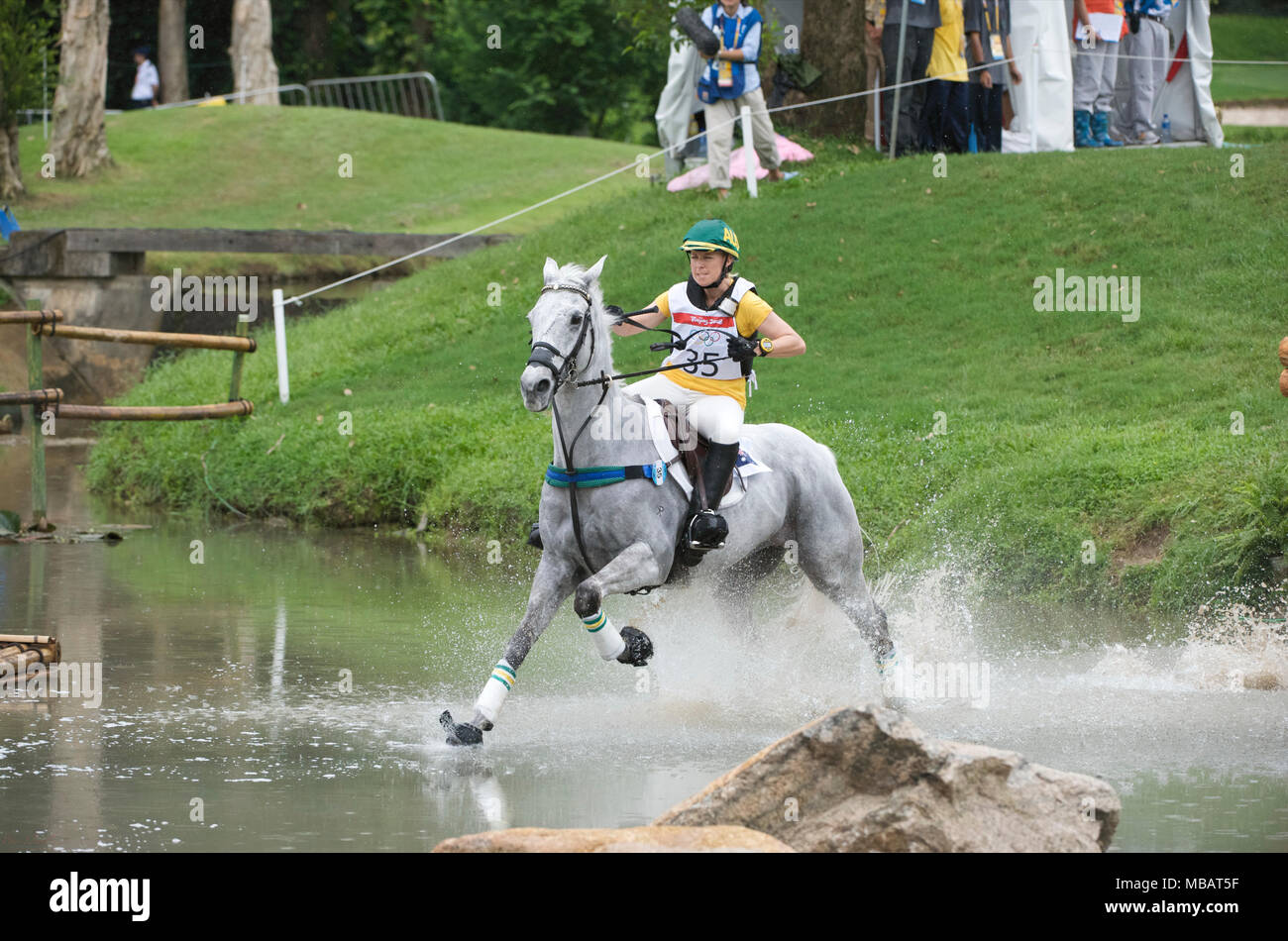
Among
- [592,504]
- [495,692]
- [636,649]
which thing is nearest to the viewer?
[495,692]

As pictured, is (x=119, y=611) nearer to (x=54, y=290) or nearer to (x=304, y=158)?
(x=54, y=290)

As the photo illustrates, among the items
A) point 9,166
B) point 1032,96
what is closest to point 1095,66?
point 1032,96

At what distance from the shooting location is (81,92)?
90.4 feet

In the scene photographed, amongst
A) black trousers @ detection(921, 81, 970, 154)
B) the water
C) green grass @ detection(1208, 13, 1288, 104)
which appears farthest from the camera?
green grass @ detection(1208, 13, 1288, 104)

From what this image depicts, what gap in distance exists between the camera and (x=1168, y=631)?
10484mm

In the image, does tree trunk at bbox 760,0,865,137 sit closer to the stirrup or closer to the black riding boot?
the black riding boot

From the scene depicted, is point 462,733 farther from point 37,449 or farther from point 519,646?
point 37,449

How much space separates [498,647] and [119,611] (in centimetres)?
285

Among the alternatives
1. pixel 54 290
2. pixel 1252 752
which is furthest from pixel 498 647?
pixel 54 290

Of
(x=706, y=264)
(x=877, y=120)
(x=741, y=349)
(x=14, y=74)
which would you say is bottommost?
(x=741, y=349)

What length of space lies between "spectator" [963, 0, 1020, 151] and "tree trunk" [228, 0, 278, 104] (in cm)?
1662

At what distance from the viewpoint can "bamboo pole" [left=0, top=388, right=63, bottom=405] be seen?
1386 cm

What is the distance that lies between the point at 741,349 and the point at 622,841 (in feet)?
12.0

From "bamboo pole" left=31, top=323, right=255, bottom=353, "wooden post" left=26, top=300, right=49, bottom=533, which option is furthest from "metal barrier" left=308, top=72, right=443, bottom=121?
"wooden post" left=26, top=300, right=49, bottom=533
